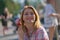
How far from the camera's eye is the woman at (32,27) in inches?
135

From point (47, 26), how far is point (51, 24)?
0.43 feet

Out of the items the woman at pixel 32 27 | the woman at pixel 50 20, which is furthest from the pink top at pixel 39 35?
the woman at pixel 50 20

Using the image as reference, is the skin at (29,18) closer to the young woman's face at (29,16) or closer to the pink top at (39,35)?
the young woman's face at (29,16)

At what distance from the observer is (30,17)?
3453 millimetres

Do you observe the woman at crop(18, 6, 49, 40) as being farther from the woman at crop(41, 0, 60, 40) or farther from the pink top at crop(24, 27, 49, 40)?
the woman at crop(41, 0, 60, 40)

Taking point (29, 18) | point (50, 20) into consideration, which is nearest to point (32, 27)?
point (29, 18)

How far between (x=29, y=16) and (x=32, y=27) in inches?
6.6

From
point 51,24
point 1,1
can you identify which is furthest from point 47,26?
point 1,1

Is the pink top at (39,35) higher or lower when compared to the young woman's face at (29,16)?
lower

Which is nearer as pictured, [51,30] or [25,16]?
[25,16]

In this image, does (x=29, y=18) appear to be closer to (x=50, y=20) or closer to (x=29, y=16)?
(x=29, y=16)

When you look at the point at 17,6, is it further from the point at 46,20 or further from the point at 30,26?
the point at 30,26

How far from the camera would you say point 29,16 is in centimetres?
345

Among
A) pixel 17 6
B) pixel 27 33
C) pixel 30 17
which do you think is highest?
pixel 17 6
